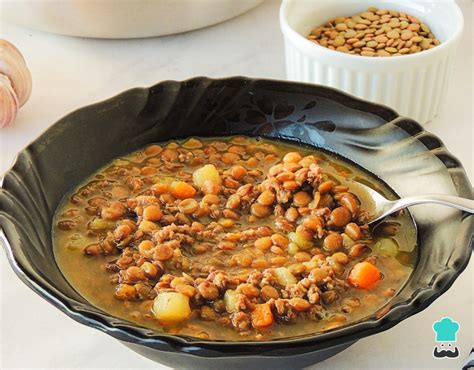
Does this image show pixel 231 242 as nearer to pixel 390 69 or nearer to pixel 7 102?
pixel 390 69

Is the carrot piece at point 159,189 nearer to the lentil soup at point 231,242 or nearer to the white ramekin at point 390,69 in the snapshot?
the lentil soup at point 231,242

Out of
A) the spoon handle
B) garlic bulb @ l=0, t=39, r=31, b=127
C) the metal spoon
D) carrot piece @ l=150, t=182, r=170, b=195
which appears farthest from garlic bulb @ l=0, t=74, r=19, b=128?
the spoon handle

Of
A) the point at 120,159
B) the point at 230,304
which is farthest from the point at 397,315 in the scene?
the point at 120,159

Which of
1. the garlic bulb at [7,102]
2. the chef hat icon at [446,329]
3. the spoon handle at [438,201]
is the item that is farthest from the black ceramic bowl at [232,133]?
the garlic bulb at [7,102]

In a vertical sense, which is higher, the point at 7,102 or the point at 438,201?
the point at 438,201

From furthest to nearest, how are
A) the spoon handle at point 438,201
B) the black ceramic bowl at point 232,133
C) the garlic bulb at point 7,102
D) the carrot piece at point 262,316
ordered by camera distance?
1. the garlic bulb at point 7,102
2. the spoon handle at point 438,201
3. the carrot piece at point 262,316
4. the black ceramic bowl at point 232,133
